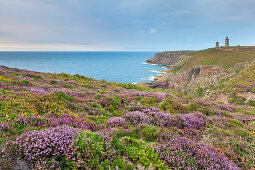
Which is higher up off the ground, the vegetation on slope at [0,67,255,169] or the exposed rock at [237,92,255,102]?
the vegetation on slope at [0,67,255,169]

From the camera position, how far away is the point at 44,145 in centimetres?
359

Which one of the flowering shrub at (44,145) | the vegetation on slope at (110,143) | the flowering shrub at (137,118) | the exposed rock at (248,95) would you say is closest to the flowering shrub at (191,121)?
the vegetation on slope at (110,143)

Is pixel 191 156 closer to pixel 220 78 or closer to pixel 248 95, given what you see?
pixel 248 95

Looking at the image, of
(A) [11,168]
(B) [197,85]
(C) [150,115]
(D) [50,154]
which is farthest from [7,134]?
(B) [197,85]

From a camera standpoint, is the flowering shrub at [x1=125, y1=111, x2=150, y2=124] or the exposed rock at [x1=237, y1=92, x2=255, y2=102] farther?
the exposed rock at [x1=237, y1=92, x2=255, y2=102]

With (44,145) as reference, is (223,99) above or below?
below

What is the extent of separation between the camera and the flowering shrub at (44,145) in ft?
11.4

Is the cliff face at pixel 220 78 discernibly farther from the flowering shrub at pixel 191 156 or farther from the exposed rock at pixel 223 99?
the flowering shrub at pixel 191 156

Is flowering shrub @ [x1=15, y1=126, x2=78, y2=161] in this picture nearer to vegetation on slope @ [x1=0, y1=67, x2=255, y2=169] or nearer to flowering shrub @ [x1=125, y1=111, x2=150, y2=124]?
vegetation on slope @ [x1=0, y1=67, x2=255, y2=169]

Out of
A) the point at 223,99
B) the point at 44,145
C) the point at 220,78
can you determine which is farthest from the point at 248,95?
the point at 44,145

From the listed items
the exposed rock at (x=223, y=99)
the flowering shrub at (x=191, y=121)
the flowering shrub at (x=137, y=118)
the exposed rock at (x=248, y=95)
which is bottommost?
the exposed rock at (x=223, y=99)


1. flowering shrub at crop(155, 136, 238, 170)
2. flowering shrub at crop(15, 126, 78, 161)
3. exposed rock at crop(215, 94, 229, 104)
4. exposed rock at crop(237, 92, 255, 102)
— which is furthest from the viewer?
exposed rock at crop(215, 94, 229, 104)

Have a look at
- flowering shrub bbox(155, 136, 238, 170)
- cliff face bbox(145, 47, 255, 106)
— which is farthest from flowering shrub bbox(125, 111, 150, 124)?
cliff face bbox(145, 47, 255, 106)

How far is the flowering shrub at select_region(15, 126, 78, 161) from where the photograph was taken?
11.4 ft
